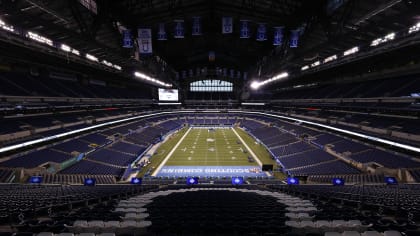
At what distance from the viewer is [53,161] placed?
2017cm

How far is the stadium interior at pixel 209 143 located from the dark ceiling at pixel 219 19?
0.17 m

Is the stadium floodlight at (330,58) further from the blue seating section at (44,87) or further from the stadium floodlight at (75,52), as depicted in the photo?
the blue seating section at (44,87)

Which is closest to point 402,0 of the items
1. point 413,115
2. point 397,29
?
point 397,29

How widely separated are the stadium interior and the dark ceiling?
0.17 metres

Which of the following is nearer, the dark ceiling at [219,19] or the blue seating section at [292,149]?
the dark ceiling at [219,19]

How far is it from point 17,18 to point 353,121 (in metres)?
39.1

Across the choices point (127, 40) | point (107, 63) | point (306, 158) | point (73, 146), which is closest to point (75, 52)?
point (127, 40)

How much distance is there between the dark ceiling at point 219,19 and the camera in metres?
15.1

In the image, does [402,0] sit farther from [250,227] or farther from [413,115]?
[250,227]

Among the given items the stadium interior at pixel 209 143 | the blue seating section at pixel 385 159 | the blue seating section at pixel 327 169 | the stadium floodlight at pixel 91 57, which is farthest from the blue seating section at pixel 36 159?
the blue seating section at pixel 385 159

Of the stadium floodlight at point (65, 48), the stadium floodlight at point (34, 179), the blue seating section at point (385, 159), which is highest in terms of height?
the stadium floodlight at point (65, 48)

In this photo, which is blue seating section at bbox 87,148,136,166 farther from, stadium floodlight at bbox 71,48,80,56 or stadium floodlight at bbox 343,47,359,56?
stadium floodlight at bbox 343,47,359,56

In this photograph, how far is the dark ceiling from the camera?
15055 millimetres

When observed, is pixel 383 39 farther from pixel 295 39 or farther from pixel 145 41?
pixel 145 41
